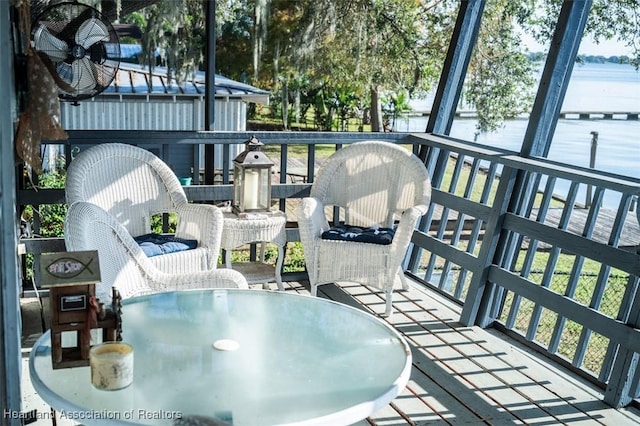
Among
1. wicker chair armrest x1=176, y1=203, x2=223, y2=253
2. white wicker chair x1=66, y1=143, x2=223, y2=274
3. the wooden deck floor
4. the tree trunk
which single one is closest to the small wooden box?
the wooden deck floor

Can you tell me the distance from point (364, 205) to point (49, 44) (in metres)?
2.06

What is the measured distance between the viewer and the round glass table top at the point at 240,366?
6.55ft

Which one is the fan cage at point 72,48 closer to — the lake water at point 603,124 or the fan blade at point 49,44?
the fan blade at point 49,44

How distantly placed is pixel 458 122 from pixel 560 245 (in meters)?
1.72

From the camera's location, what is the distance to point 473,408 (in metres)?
3.24

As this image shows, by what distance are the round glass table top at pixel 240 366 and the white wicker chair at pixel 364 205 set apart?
53.9 inches

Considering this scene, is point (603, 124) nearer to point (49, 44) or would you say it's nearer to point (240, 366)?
point (240, 366)

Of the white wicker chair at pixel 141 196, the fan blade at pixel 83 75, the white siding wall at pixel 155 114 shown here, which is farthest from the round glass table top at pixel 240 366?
the white siding wall at pixel 155 114

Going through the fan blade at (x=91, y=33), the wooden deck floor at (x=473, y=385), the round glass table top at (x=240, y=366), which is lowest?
the wooden deck floor at (x=473, y=385)

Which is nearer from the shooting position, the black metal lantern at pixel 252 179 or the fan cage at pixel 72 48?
the fan cage at pixel 72 48

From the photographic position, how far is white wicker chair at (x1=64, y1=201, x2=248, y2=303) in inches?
128

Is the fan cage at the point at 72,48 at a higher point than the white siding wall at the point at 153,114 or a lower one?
higher

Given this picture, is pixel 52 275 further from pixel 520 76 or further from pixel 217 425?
pixel 520 76

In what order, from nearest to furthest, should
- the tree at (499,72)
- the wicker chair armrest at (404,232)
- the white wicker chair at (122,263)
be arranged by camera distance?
the white wicker chair at (122,263) → the wicker chair armrest at (404,232) → the tree at (499,72)
